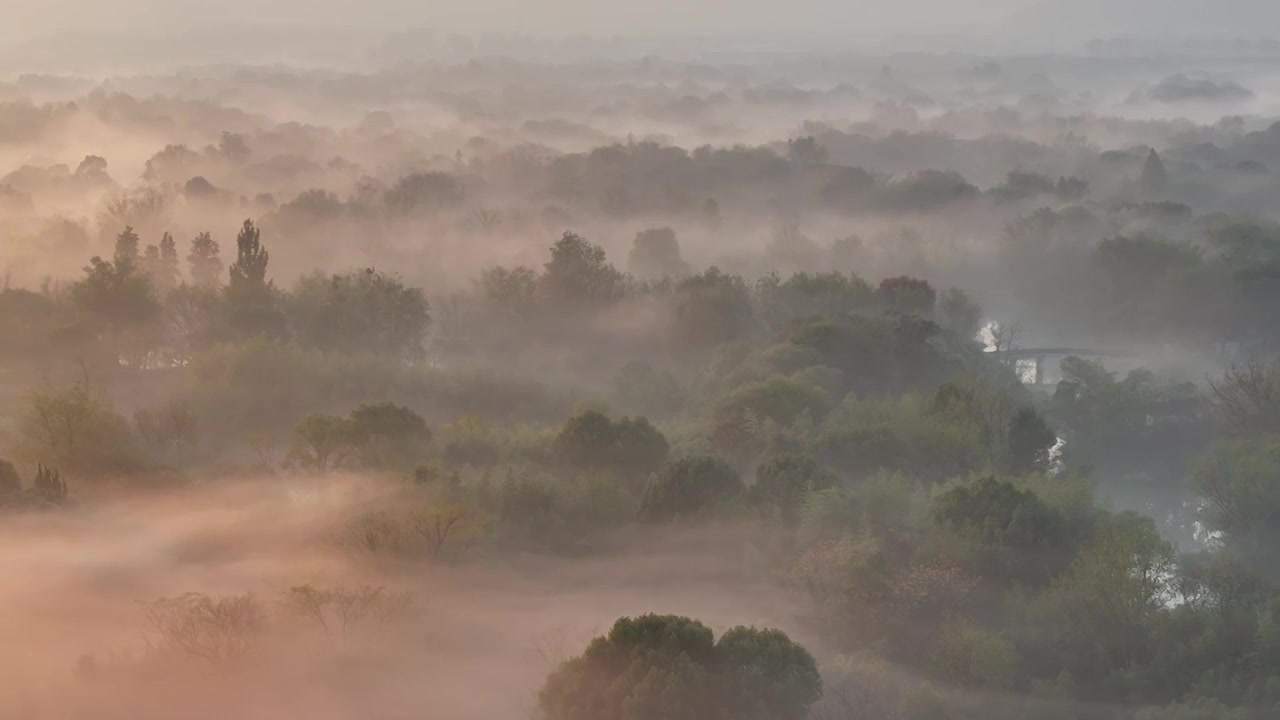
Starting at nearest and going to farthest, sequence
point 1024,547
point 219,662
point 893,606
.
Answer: point 219,662
point 893,606
point 1024,547

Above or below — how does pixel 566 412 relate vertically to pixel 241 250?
below

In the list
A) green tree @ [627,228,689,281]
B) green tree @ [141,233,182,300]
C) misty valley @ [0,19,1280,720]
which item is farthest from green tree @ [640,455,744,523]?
green tree @ [627,228,689,281]

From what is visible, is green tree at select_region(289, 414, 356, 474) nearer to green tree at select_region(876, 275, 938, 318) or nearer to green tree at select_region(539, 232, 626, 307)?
green tree at select_region(876, 275, 938, 318)

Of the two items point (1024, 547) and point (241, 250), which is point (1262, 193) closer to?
point (241, 250)

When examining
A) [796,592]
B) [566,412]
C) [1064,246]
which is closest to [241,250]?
[566,412]

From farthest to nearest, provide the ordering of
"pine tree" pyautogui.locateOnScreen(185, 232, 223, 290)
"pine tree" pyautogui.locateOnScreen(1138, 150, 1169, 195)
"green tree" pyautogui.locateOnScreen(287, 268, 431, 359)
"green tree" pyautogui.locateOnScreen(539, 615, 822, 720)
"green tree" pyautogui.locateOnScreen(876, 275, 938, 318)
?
"pine tree" pyautogui.locateOnScreen(1138, 150, 1169, 195) < "pine tree" pyautogui.locateOnScreen(185, 232, 223, 290) < "green tree" pyautogui.locateOnScreen(876, 275, 938, 318) < "green tree" pyautogui.locateOnScreen(287, 268, 431, 359) < "green tree" pyautogui.locateOnScreen(539, 615, 822, 720)

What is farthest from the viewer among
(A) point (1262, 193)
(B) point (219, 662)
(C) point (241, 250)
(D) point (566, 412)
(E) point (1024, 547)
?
(A) point (1262, 193)

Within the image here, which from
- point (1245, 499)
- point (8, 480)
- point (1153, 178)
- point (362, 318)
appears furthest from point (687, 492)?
point (1153, 178)

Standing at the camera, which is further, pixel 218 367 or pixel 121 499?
pixel 218 367

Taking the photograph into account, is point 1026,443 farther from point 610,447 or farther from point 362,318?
point 362,318
